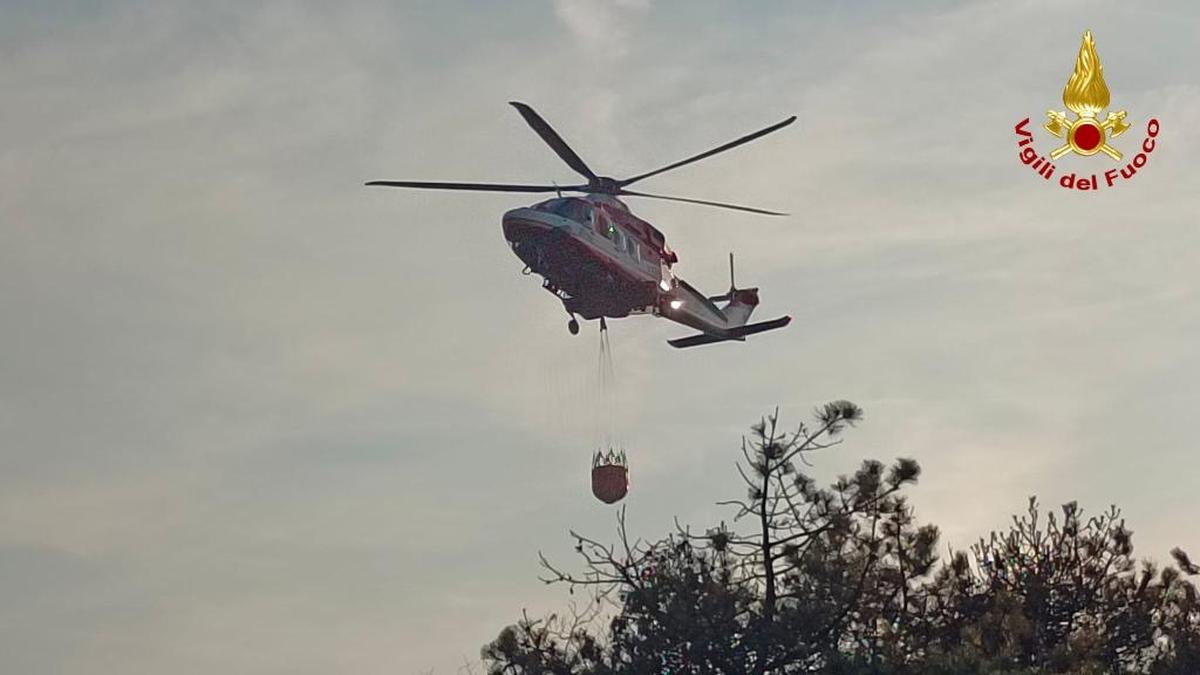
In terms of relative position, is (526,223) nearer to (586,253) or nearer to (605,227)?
(586,253)

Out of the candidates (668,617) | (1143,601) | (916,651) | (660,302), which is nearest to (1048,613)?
(1143,601)

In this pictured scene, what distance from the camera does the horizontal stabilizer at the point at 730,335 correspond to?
59.1 metres

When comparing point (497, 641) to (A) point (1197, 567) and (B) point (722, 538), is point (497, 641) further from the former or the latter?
(A) point (1197, 567)

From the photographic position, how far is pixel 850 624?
39.9 m

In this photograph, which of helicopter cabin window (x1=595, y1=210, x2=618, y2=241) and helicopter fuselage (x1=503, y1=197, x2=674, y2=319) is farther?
helicopter cabin window (x1=595, y1=210, x2=618, y2=241)

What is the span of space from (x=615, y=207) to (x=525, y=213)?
3.53 metres

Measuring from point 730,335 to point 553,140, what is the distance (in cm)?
845

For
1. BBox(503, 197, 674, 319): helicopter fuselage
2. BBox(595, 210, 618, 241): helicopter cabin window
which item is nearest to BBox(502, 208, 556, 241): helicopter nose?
BBox(503, 197, 674, 319): helicopter fuselage

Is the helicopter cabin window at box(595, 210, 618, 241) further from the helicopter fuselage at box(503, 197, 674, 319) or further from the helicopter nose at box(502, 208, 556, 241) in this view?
the helicopter nose at box(502, 208, 556, 241)

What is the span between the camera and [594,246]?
51.6 metres

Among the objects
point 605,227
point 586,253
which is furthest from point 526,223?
point 605,227

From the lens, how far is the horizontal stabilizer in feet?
194

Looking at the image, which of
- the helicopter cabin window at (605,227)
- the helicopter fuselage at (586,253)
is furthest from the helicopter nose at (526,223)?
the helicopter cabin window at (605,227)

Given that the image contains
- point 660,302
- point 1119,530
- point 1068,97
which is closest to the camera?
point 1068,97
